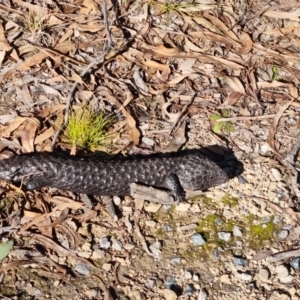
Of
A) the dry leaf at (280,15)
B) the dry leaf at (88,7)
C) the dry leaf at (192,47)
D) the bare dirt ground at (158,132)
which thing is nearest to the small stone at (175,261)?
the bare dirt ground at (158,132)

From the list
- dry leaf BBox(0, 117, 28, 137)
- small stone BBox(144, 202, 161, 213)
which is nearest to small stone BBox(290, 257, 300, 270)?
small stone BBox(144, 202, 161, 213)

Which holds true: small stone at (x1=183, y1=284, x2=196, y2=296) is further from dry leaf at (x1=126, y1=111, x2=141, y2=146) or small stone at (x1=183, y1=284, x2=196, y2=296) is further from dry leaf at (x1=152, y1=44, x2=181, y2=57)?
dry leaf at (x1=152, y1=44, x2=181, y2=57)

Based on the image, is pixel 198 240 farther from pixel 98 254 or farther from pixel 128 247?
pixel 98 254

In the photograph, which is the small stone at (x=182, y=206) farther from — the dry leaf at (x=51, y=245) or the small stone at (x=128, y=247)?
the dry leaf at (x=51, y=245)

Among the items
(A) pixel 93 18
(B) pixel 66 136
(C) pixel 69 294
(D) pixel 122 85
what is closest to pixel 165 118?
(D) pixel 122 85

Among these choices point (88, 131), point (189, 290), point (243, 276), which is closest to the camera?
point (189, 290)

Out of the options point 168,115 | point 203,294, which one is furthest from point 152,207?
point 168,115
